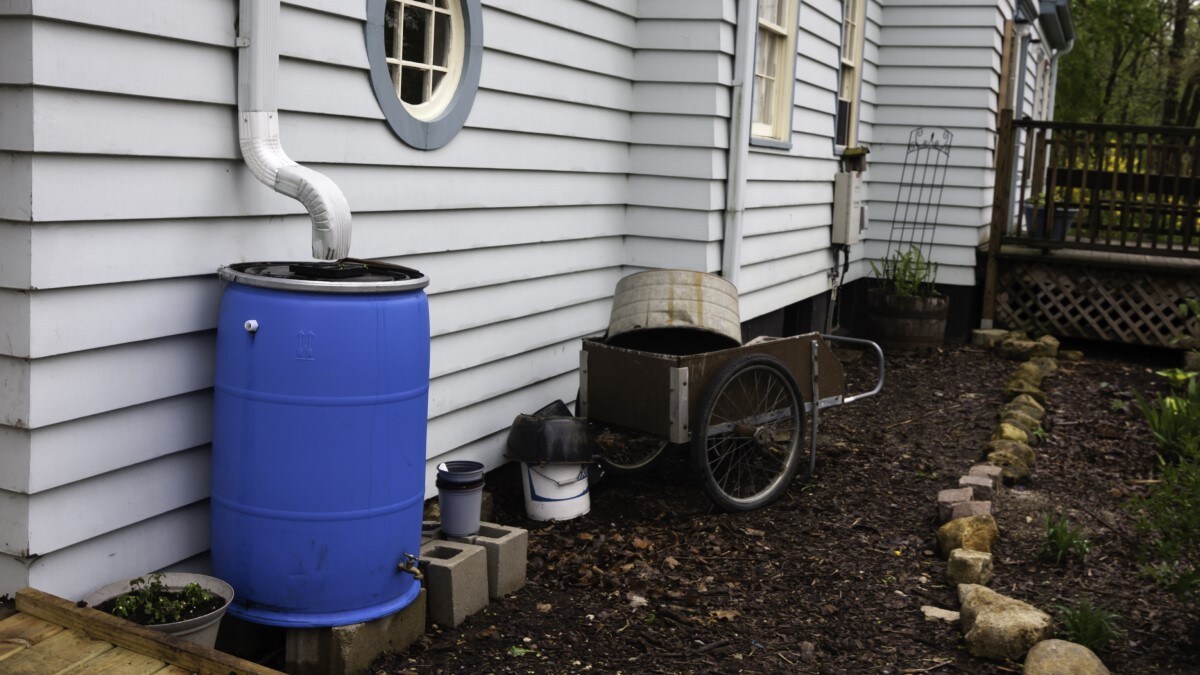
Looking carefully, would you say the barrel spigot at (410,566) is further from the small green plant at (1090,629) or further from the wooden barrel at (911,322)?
the wooden barrel at (911,322)

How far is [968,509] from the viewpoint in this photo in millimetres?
5195

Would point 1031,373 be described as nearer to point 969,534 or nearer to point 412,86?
point 969,534

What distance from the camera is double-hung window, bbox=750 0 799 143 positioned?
25.9 ft

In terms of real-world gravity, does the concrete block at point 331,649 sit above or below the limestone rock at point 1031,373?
below

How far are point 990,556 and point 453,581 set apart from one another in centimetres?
223

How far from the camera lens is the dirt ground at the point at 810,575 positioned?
12.7ft

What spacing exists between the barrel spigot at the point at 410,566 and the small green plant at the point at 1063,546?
273cm

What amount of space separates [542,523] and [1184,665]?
8.43ft

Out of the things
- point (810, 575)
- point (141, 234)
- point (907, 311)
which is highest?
point (141, 234)

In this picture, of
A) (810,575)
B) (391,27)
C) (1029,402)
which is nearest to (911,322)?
(1029,402)

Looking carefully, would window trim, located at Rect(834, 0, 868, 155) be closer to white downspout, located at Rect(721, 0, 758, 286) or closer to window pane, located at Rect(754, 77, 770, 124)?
window pane, located at Rect(754, 77, 770, 124)

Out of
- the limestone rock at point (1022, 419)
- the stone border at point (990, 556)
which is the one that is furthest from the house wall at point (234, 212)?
the limestone rock at point (1022, 419)

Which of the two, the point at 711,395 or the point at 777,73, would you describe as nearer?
the point at 711,395

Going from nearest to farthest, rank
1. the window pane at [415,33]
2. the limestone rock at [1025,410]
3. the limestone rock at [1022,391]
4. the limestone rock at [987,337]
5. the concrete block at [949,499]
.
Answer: the window pane at [415,33] → the concrete block at [949,499] → the limestone rock at [1025,410] → the limestone rock at [1022,391] → the limestone rock at [987,337]
